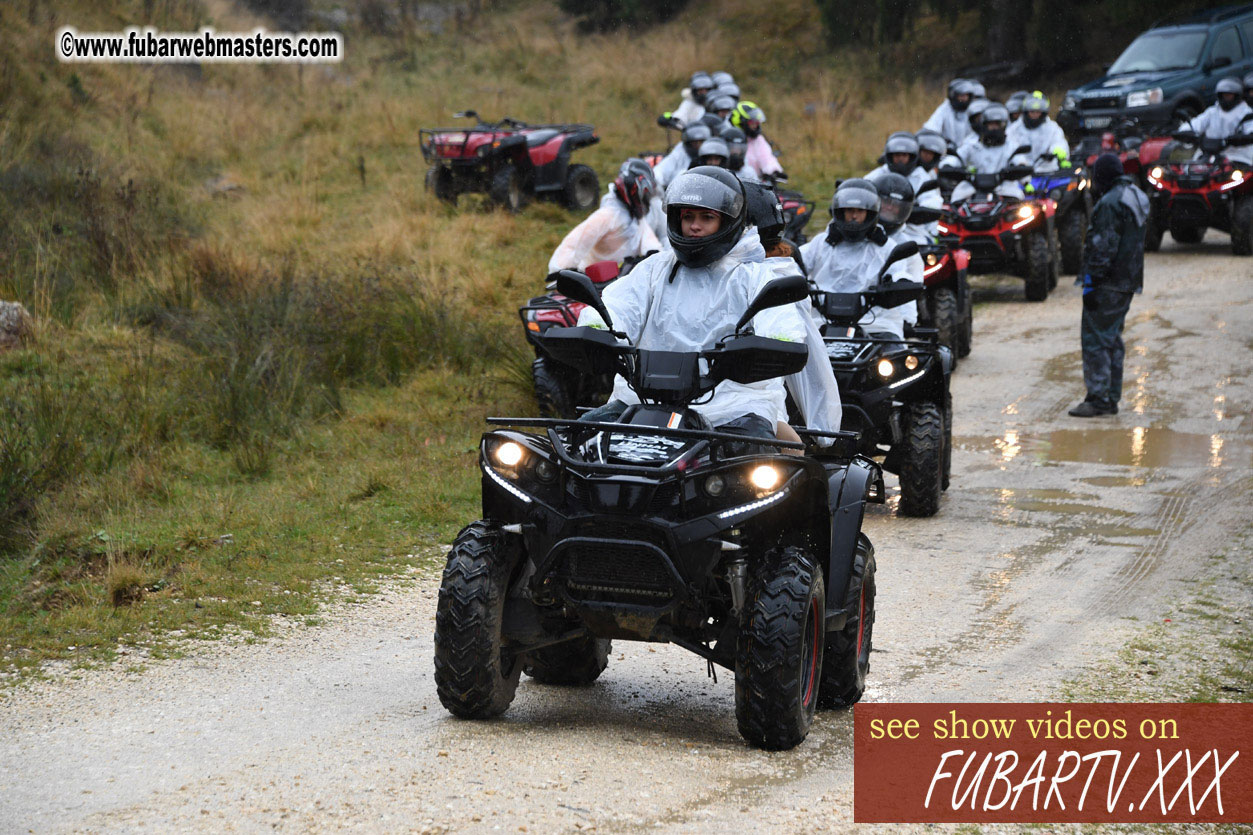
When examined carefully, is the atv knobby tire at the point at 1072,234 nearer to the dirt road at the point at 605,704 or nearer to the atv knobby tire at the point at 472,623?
the dirt road at the point at 605,704

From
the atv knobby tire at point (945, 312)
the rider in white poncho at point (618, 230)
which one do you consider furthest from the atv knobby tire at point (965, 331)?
the rider in white poncho at point (618, 230)

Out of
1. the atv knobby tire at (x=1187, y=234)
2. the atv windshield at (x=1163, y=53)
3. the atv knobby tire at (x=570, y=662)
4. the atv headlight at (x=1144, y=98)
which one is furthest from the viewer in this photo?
the atv windshield at (x=1163, y=53)

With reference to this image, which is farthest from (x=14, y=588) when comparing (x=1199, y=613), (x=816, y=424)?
(x=1199, y=613)

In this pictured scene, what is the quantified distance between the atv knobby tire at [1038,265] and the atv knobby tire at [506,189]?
22.4 ft

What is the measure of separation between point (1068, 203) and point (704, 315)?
43.0ft

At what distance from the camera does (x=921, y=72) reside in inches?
1296

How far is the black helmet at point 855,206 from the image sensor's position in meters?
9.95

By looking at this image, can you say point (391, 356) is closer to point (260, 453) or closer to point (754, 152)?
point (260, 453)

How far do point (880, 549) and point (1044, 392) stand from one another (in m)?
5.12

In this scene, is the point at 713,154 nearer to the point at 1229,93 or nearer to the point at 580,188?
the point at 580,188

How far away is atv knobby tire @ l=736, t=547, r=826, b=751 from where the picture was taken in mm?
4812

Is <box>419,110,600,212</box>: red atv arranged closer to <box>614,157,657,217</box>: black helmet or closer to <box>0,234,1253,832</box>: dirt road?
<box>614,157,657,217</box>: black helmet

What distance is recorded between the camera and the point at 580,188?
20.2 m

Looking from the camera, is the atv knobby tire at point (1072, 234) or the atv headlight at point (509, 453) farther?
the atv knobby tire at point (1072, 234)
